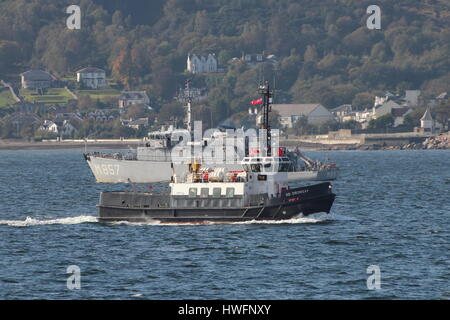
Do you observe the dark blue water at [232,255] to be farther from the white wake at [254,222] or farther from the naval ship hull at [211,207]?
the naval ship hull at [211,207]

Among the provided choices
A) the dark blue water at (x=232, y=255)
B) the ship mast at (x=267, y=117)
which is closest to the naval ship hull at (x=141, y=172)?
the dark blue water at (x=232, y=255)

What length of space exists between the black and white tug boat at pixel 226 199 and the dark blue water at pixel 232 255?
0.80 metres

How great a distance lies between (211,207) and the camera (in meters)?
68.9

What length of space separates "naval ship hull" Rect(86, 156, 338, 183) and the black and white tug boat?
158 feet

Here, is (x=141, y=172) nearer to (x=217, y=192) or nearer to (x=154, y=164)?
(x=154, y=164)

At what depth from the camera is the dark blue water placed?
50.4 meters

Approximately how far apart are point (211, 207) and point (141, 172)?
54.6 m

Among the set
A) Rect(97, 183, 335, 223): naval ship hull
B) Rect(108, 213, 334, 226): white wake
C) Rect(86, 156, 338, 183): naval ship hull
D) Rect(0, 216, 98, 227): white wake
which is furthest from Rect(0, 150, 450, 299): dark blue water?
Rect(86, 156, 338, 183): naval ship hull

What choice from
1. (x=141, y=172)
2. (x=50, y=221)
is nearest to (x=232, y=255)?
(x=50, y=221)

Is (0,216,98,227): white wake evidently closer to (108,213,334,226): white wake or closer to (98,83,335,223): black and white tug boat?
(108,213,334,226): white wake
